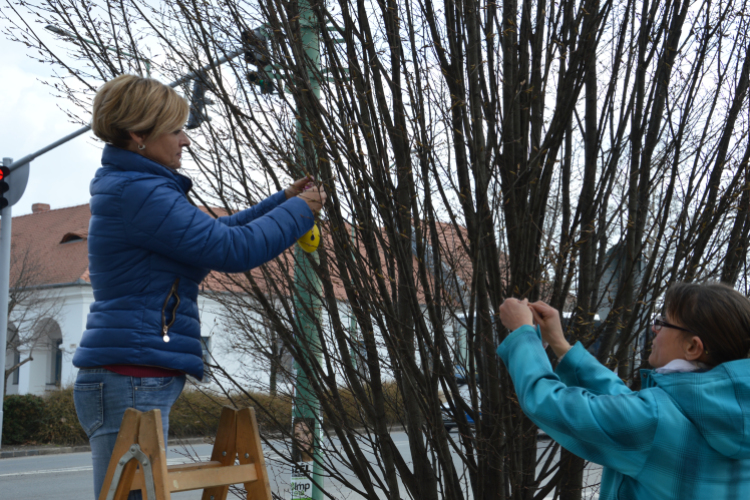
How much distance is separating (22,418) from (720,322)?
17812 millimetres

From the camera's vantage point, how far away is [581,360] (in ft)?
6.44

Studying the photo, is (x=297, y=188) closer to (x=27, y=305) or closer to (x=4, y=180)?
(x=4, y=180)

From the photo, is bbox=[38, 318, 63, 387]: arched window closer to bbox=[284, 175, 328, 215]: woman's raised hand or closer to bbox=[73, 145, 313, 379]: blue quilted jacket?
bbox=[284, 175, 328, 215]: woman's raised hand

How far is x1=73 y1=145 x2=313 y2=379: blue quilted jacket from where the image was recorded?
1899mm

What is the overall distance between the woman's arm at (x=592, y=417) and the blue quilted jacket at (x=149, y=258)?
2.67 feet

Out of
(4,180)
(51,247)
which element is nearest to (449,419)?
(4,180)

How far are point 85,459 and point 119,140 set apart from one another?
14.2 metres

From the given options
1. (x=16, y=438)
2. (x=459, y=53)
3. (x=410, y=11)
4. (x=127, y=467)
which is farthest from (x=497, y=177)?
(x=16, y=438)

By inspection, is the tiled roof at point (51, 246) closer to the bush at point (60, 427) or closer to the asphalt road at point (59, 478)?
the bush at point (60, 427)

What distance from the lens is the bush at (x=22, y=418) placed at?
1636 centimetres

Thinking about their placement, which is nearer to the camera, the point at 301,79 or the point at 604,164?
the point at 301,79

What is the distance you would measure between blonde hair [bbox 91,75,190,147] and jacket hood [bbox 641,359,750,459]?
1501mm

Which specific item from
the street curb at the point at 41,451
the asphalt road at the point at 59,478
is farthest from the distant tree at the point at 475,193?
the street curb at the point at 41,451

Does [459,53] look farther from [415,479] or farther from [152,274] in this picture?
[415,479]
